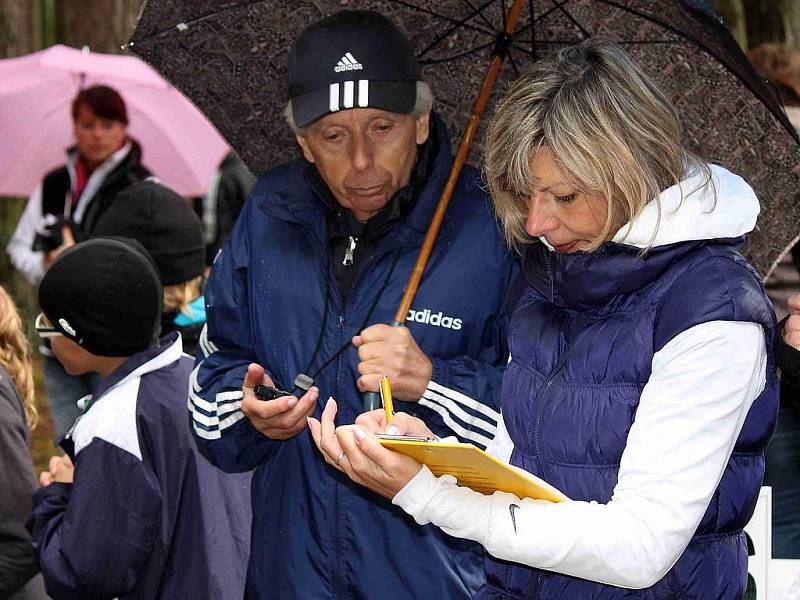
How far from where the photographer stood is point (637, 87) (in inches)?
100.0

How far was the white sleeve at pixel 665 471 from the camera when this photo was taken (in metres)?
2.29

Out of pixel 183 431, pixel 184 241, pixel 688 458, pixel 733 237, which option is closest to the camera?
pixel 688 458

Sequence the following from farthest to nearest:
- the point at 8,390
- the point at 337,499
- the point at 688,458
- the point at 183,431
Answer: the point at 8,390 < the point at 183,431 < the point at 337,499 < the point at 688,458

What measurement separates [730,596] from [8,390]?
2.27m

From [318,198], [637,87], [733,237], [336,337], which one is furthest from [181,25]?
[733,237]

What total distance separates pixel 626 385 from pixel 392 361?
2.53 feet

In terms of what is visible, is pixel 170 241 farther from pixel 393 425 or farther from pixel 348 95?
pixel 393 425

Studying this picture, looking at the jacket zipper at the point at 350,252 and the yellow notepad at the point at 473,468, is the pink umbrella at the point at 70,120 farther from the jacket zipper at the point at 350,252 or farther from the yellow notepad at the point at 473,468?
the yellow notepad at the point at 473,468

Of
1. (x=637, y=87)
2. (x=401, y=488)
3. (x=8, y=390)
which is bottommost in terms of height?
(x=8, y=390)

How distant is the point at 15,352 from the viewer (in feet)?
14.5

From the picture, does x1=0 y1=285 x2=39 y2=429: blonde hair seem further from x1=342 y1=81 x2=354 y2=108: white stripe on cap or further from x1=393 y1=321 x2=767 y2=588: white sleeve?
x1=393 y1=321 x2=767 y2=588: white sleeve

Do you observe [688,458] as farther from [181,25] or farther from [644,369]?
[181,25]

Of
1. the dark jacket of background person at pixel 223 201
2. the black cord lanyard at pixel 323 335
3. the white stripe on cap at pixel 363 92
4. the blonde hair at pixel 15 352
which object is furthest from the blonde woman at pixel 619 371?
the dark jacket of background person at pixel 223 201

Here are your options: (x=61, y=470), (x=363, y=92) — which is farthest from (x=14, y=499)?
(x=363, y=92)
